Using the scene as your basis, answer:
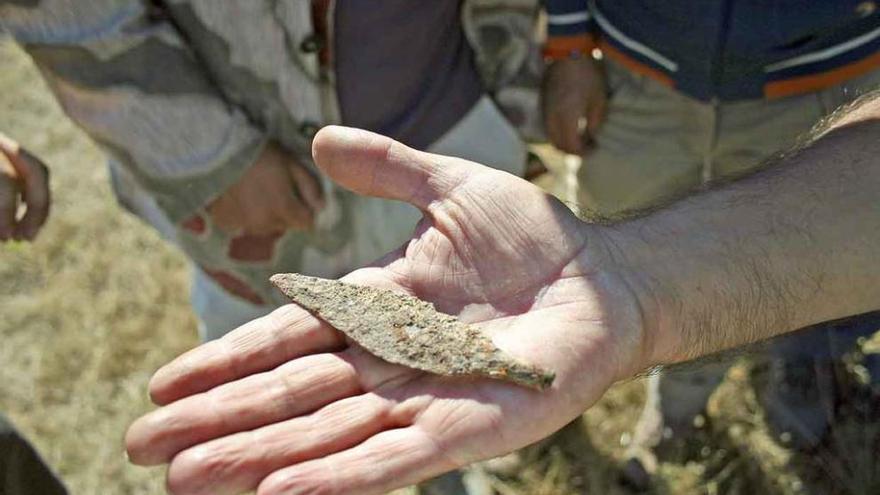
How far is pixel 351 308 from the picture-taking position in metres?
2.17

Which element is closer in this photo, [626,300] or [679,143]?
[626,300]

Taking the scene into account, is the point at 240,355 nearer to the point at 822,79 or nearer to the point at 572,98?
the point at 572,98

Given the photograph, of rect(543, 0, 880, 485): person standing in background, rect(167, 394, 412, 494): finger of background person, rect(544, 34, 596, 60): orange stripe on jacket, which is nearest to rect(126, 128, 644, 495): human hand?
rect(167, 394, 412, 494): finger of background person

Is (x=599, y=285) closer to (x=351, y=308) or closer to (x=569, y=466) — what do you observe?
(x=351, y=308)

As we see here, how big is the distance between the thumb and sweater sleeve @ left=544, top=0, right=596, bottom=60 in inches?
36.7

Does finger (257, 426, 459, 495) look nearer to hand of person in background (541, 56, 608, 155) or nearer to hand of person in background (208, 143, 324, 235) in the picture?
hand of person in background (208, 143, 324, 235)

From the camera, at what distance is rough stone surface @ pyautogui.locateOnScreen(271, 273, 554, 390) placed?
77.0 inches

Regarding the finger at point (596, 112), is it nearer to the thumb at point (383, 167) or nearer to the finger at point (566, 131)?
the finger at point (566, 131)

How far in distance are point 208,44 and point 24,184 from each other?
714 mm

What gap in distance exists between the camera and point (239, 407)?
1.94 meters

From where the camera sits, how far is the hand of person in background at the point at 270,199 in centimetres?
278

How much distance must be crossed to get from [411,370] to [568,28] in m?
1.41

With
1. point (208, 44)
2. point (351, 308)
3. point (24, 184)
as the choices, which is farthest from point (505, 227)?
point (24, 184)

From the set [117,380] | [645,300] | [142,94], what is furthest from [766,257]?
[117,380]
